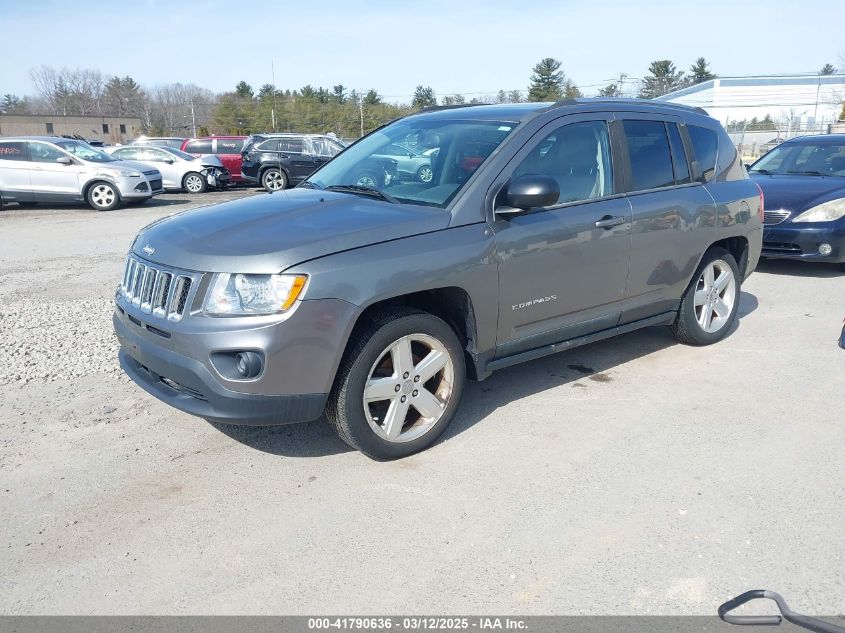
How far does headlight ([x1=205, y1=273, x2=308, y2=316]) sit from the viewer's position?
3.28m

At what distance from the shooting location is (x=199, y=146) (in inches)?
929

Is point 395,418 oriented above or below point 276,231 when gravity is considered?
below

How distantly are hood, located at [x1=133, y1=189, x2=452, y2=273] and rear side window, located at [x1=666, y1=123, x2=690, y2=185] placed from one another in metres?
2.25

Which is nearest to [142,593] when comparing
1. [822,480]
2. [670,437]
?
[670,437]

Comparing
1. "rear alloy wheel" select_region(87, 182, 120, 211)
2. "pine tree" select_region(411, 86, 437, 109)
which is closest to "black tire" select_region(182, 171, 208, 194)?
"rear alloy wheel" select_region(87, 182, 120, 211)

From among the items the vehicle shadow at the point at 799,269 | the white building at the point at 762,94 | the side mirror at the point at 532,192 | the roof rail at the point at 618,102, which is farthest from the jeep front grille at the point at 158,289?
the white building at the point at 762,94

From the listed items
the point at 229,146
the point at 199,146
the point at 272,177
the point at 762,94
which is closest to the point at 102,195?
the point at 272,177

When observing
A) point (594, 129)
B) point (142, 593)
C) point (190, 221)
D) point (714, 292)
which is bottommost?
point (142, 593)

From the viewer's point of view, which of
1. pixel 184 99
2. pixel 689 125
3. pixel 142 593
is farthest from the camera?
pixel 184 99

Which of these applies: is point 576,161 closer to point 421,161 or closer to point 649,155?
point 649,155

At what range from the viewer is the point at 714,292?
5.63 meters

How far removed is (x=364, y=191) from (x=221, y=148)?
68.6ft

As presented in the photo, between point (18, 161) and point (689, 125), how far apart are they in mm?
15212

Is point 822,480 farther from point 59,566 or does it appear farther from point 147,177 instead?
point 147,177
